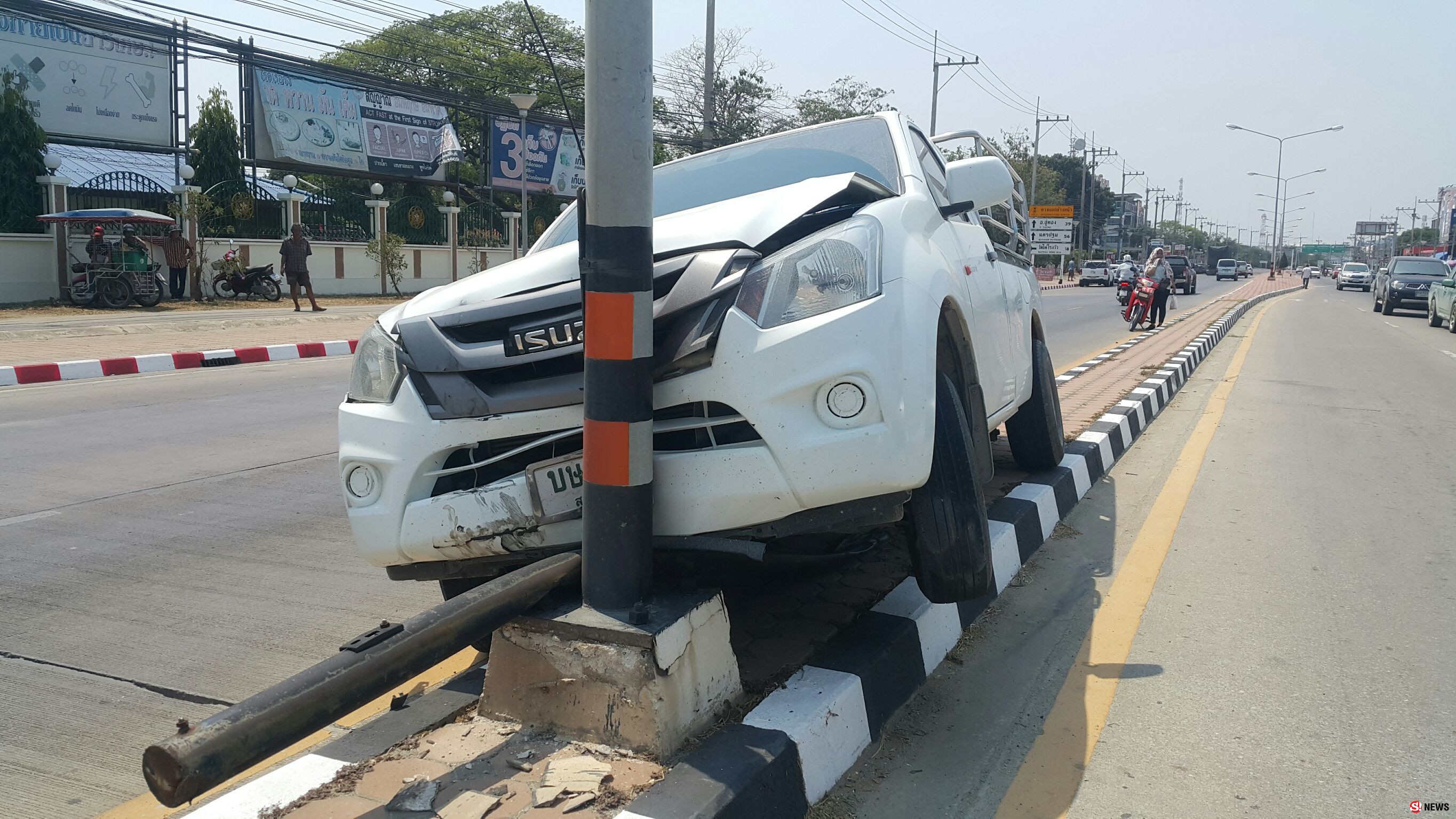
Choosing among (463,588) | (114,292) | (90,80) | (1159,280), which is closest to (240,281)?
(114,292)

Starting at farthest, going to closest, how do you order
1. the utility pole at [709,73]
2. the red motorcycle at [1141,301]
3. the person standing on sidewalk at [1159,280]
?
the utility pole at [709,73]
the person standing on sidewalk at [1159,280]
the red motorcycle at [1141,301]

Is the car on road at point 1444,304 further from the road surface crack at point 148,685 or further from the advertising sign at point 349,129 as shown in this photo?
the advertising sign at point 349,129

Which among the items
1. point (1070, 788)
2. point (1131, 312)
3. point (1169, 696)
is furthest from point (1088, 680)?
point (1131, 312)

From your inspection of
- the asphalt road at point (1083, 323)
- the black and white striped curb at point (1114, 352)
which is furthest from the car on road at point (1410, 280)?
the black and white striped curb at point (1114, 352)

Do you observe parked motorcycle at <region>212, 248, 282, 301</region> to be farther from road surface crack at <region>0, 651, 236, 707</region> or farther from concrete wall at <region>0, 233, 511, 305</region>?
road surface crack at <region>0, 651, 236, 707</region>

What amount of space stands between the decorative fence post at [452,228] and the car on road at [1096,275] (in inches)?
1295

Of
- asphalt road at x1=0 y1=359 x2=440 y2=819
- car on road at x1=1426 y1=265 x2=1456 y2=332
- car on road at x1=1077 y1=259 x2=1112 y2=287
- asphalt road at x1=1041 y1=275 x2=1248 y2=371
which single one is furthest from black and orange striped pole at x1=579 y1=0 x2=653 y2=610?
car on road at x1=1077 y1=259 x2=1112 y2=287

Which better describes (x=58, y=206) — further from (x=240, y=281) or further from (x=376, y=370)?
(x=376, y=370)

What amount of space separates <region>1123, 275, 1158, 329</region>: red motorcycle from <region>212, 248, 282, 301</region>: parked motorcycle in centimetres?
1750

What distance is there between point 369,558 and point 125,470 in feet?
14.2

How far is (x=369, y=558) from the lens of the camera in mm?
2908

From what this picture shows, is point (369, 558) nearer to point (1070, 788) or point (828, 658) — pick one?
point (828, 658)

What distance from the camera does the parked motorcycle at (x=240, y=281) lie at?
2317 centimetres

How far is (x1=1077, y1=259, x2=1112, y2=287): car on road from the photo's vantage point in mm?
52562
